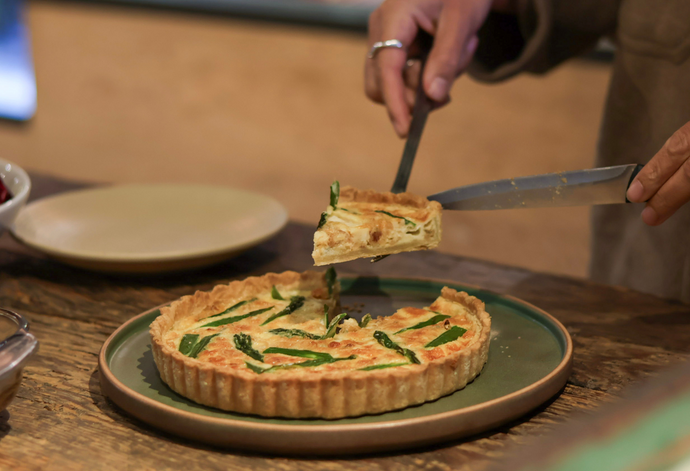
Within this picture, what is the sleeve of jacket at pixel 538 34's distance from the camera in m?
3.24

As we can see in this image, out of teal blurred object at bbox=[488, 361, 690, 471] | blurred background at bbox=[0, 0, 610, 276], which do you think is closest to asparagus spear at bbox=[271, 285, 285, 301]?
teal blurred object at bbox=[488, 361, 690, 471]

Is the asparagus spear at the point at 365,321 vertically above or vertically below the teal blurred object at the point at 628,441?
below

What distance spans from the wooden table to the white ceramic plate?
12 cm

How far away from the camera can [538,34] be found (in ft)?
10.5

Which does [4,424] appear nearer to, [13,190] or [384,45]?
[13,190]

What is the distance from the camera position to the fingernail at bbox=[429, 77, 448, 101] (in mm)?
2770

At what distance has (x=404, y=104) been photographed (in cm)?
286

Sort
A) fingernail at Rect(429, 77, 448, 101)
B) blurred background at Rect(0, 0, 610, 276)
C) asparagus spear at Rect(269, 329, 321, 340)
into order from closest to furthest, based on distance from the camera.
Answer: asparagus spear at Rect(269, 329, 321, 340) < fingernail at Rect(429, 77, 448, 101) < blurred background at Rect(0, 0, 610, 276)

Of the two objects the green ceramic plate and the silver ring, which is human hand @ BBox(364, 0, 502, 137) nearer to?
the silver ring

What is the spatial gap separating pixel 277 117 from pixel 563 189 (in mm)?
7952

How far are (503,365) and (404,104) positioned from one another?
53.5 inches

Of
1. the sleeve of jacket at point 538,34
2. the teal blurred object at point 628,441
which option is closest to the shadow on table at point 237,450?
the teal blurred object at point 628,441

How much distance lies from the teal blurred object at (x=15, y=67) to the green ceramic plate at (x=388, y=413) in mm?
10726

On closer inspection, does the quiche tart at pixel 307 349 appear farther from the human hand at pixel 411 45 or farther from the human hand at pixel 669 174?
the human hand at pixel 411 45
